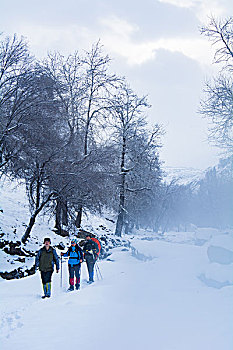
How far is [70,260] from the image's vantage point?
9.46 meters

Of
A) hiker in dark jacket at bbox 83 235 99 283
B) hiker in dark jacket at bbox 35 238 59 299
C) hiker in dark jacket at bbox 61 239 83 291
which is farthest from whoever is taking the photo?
hiker in dark jacket at bbox 83 235 99 283

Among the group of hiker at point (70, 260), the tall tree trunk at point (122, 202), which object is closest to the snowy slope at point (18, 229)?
the tall tree trunk at point (122, 202)

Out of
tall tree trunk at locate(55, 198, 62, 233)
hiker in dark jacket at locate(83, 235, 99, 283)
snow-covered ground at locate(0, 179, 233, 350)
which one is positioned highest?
tall tree trunk at locate(55, 198, 62, 233)

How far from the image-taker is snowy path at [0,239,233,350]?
167 inches

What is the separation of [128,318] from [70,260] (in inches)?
182

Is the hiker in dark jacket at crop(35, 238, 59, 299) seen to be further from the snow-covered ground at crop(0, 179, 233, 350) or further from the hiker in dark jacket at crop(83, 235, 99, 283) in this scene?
the hiker in dark jacket at crop(83, 235, 99, 283)

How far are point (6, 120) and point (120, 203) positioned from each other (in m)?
12.5

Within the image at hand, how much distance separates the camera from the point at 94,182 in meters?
16.2

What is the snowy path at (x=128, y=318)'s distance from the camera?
167 inches

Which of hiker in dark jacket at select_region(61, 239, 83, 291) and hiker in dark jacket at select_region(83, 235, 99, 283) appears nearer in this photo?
hiker in dark jacket at select_region(61, 239, 83, 291)

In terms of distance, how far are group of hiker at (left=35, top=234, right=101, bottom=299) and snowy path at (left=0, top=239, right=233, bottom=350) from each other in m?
0.69

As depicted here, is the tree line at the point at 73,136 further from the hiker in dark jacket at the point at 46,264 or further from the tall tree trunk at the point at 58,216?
the hiker in dark jacket at the point at 46,264

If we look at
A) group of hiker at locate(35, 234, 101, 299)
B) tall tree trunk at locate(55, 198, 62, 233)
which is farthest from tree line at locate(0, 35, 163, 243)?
group of hiker at locate(35, 234, 101, 299)

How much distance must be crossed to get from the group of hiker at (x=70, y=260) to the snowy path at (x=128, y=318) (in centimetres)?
69
